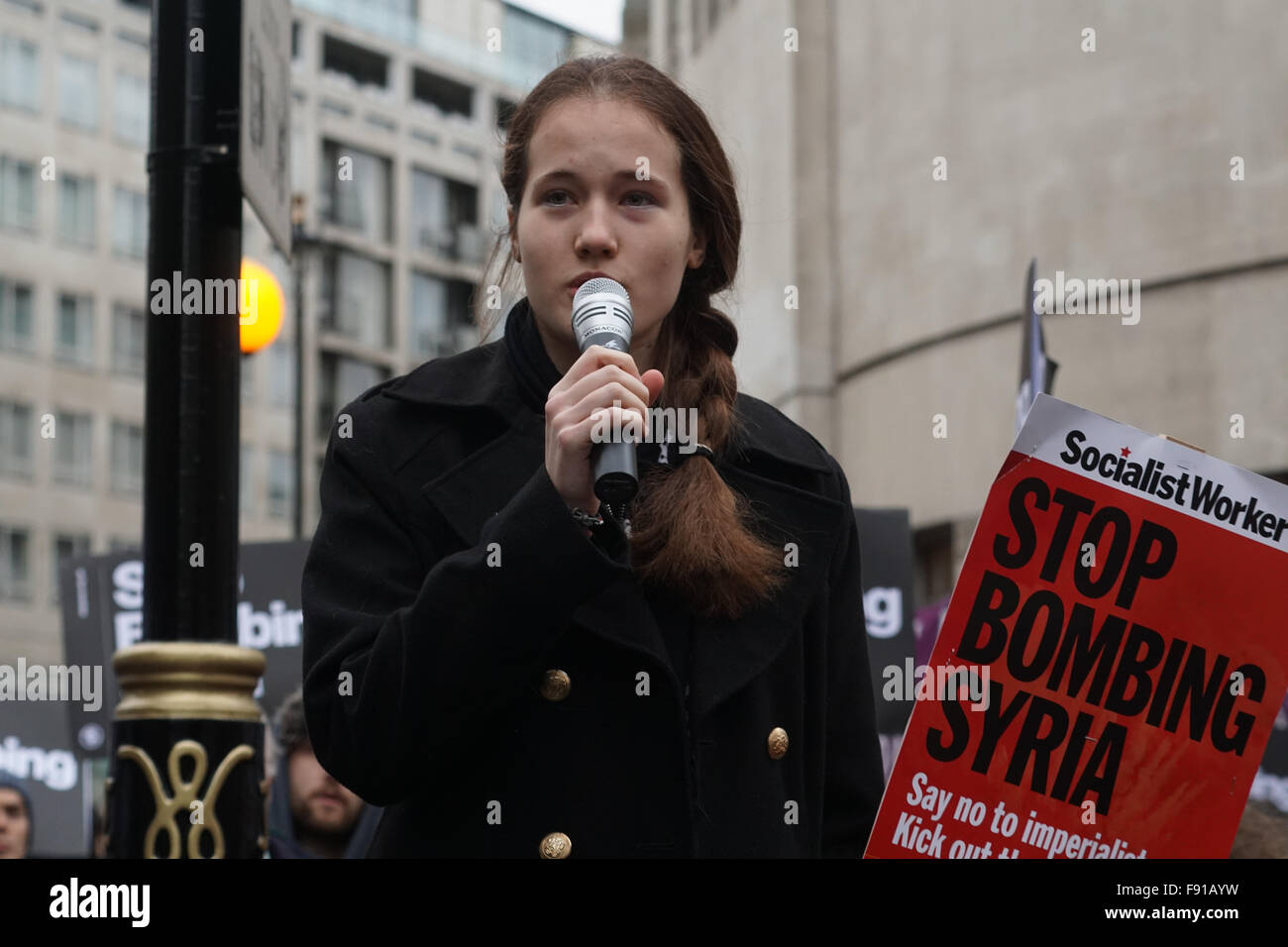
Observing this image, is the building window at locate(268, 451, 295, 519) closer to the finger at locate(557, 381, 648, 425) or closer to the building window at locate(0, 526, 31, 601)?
the building window at locate(0, 526, 31, 601)

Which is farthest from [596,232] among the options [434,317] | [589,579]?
[434,317]

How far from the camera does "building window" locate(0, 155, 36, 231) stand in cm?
5453

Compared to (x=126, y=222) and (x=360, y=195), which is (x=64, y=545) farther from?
(x=360, y=195)

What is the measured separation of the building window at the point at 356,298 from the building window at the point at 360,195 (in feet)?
3.04

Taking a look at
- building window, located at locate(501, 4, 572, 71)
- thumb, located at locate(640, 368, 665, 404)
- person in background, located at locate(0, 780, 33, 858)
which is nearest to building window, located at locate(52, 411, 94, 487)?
building window, located at locate(501, 4, 572, 71)

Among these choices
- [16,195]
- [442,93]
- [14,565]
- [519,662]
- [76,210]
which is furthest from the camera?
[442,93]

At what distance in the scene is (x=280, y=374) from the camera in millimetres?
60219

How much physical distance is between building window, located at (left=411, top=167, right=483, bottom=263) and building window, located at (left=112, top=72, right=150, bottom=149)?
879 centimetres

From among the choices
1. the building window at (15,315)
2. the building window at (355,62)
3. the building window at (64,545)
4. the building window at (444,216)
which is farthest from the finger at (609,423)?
the building window at (444,216)

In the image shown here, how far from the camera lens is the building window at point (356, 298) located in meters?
61.6

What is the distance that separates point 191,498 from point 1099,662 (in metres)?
2.10

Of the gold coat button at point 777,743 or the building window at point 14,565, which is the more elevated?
the building window at point 14,565

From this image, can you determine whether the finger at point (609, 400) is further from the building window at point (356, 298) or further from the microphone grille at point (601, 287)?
the building window at point (356, 298)

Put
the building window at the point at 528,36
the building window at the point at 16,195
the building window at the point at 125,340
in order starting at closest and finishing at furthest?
the building window at the point at 16,195, the building window at the point at 125,340, the building window at the point at 528,36
